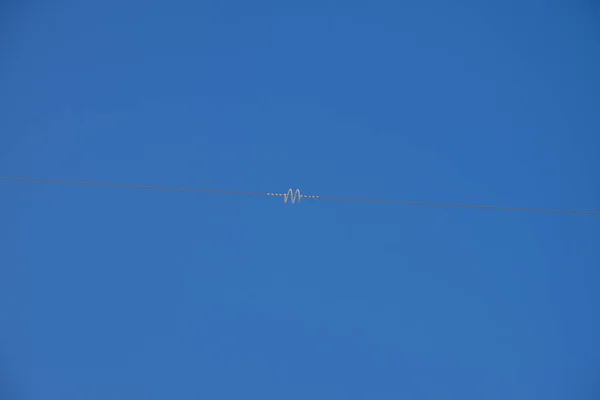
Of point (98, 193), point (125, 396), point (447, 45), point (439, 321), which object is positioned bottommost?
point (125, 396)

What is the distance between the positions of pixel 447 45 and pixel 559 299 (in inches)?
29.7

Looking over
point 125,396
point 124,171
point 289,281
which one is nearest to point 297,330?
point 289,281

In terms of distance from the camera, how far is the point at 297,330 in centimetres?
147

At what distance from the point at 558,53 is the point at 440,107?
0.36 metres

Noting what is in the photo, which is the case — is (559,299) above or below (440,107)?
below

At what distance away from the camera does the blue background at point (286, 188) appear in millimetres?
1439

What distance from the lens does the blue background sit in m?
1.44

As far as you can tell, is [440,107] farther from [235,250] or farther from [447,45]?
[235,250]

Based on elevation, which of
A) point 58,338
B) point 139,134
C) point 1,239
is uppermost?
point 139,134

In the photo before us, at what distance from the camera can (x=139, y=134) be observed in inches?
56.6

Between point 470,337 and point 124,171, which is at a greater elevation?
point 124,171

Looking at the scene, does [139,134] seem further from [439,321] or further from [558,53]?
[558,53]

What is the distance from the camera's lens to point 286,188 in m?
1.46

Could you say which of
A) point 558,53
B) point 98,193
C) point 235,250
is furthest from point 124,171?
point 558,53
